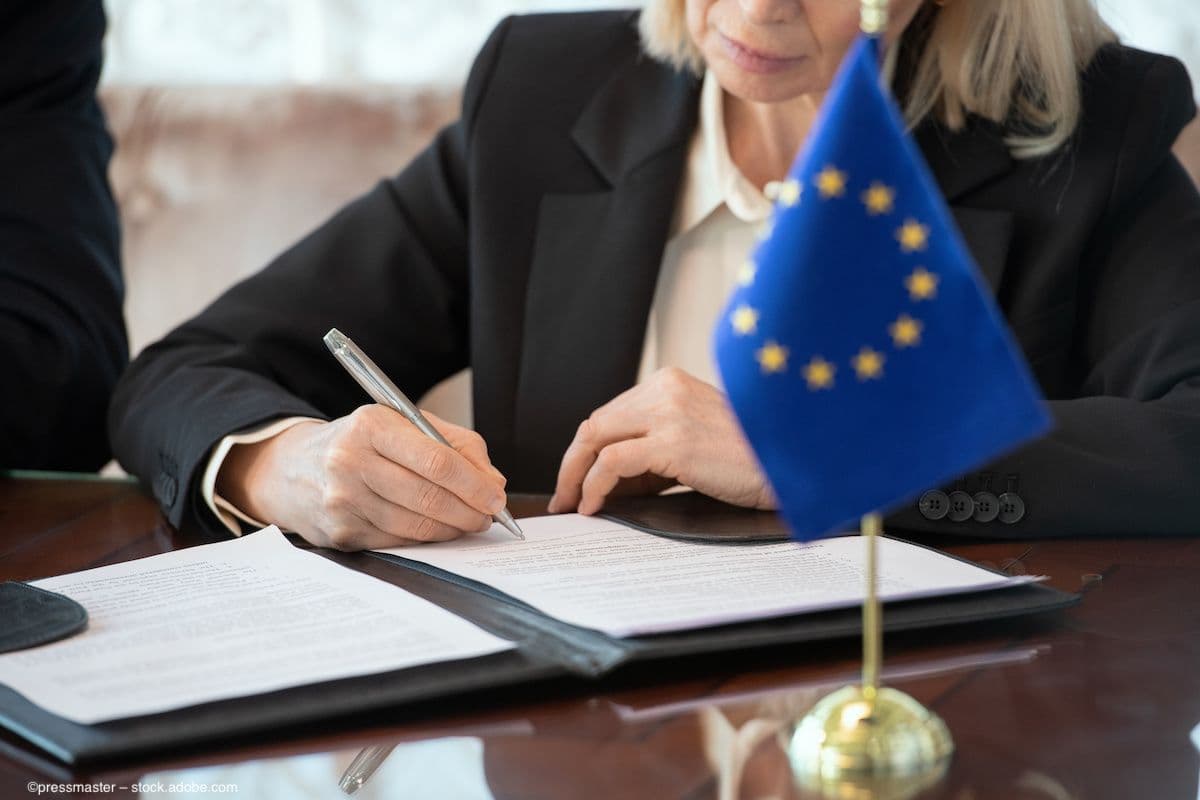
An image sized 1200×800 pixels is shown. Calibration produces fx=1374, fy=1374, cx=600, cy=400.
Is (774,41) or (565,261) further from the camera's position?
(565,261)

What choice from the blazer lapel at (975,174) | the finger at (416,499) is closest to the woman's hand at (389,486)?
the finger at (416,499)

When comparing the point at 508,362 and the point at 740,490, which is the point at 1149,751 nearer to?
the point at 740,490

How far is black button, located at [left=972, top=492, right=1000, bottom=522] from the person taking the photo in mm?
1096

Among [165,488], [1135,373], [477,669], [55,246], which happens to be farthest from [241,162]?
[477,669]

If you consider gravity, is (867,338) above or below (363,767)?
above

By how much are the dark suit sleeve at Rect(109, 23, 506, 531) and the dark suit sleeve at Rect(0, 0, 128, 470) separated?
0.12 meters

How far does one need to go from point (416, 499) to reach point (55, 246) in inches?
31.7

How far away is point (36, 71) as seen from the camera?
1662mm

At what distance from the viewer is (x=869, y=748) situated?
628 millimetres

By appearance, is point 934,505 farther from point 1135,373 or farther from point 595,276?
point 595,276

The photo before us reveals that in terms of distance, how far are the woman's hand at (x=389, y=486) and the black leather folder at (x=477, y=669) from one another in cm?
12

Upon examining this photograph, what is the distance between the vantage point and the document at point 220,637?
0.72 meters

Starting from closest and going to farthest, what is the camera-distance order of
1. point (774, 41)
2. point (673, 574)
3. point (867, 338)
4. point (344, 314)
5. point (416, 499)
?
point (867, 338)
point (673, 574)
point (416, 499)
point (774, 41)
point (344, 314)

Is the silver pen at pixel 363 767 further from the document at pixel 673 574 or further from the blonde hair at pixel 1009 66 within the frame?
the blonde hair at pixel 1009 66
